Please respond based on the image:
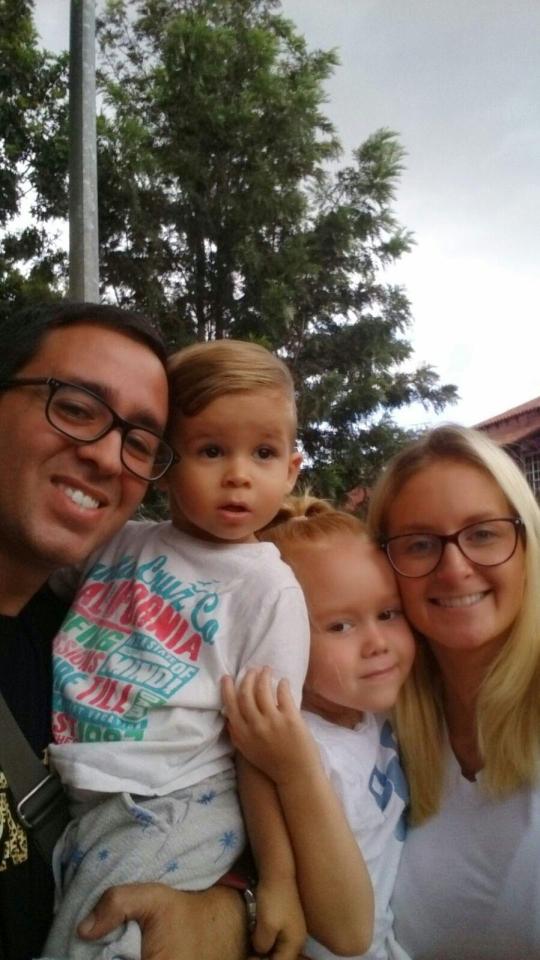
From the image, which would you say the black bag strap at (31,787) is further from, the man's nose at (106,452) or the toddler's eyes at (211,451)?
the toddler's eyes at (211,451)

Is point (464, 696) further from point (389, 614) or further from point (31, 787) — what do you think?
point (31, 787)

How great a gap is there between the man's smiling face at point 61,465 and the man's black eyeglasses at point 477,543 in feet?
2.79

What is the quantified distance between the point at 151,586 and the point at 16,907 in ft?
2.69

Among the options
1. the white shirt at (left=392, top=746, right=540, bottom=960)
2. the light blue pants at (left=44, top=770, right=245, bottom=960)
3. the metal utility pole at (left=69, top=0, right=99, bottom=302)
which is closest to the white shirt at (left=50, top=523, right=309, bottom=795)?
the light blue pants at (left=44, top=770, right=245, bottom=960)

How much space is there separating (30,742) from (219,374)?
109 centimetres

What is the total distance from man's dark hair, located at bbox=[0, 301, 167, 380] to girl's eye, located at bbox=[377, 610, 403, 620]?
39.5 inches

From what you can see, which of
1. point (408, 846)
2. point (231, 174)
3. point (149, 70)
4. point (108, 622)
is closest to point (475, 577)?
point (408, 846)

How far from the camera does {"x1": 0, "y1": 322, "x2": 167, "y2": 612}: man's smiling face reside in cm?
219

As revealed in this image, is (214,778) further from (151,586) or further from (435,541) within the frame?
(435,541)

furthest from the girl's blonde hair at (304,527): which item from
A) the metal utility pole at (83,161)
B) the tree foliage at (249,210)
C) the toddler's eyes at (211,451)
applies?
the tree foliage at (249,210)

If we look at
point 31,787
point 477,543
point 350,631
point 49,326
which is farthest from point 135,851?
point 49,326

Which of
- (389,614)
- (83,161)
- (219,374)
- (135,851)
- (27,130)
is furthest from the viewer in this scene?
(27,130)

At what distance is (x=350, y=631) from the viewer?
233cm

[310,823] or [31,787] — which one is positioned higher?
[31,787]
